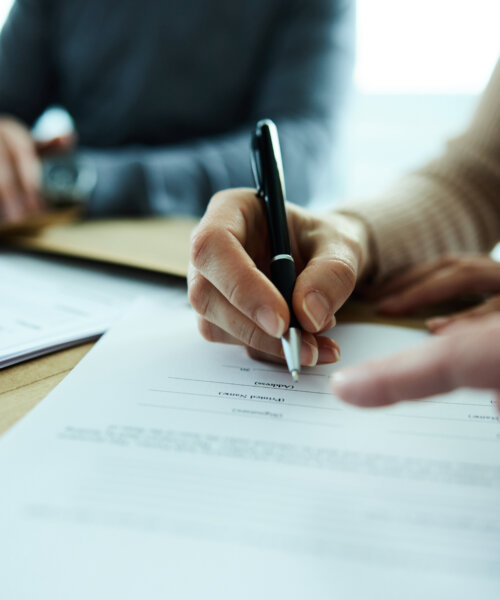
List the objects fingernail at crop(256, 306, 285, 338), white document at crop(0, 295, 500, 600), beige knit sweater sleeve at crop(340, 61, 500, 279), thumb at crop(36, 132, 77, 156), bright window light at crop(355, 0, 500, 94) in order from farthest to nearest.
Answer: bright window light at crop(355, 0, 500, 94) < thumb at crop(36, 132, 77, 156) < beige knit sweater sleeve at crop(340, 61, 500, 279) < fingernail at crop(256, 306, 285, 338) < white document at crop(0, 295, 500, 600)

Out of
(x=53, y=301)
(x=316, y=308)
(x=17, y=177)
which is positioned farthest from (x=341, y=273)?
(x=17, y=177)

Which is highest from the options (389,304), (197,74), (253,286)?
(197,74)

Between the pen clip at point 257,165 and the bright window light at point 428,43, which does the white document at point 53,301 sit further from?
the bright window light at point 428,43

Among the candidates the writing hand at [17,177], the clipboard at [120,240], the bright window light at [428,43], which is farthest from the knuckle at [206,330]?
the bright window light at [428,43]

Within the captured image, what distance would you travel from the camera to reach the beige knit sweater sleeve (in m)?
0.52

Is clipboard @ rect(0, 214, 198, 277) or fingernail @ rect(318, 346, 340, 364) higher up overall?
clipboard @ rect(0, 214, 198, 277)

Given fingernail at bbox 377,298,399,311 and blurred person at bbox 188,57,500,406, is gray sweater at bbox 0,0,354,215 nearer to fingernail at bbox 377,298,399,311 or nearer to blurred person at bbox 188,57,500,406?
blurred person at bbox 188,57,500,406

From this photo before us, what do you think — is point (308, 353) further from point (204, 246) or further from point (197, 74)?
point (197, 74)

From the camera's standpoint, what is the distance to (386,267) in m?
0.51

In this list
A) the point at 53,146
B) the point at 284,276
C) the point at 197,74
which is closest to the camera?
the point at 284,276

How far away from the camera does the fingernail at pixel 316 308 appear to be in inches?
11.8

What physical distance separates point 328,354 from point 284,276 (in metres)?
0.06

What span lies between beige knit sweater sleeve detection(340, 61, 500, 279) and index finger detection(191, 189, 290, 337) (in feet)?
0.58

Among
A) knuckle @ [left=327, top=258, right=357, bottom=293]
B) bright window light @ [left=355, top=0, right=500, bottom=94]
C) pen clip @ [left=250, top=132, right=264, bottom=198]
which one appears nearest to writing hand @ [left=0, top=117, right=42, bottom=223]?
pen clip @ [left=250, top=132, right=264, bottom=198]
